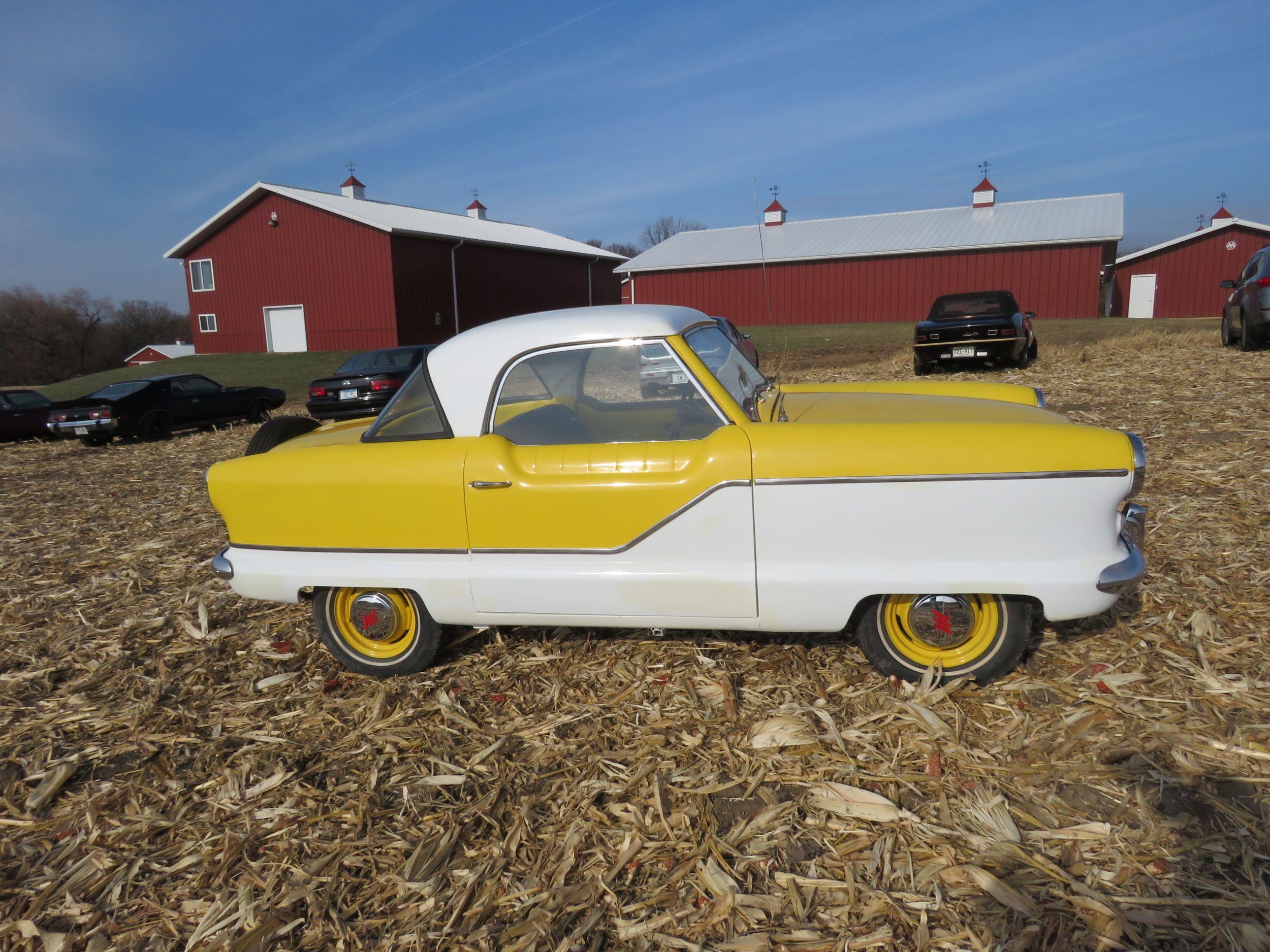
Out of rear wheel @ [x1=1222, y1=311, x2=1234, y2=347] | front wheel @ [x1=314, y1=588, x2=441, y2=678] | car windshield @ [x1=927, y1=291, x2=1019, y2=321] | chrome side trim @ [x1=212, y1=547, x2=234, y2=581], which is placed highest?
car windshield @ [x1=927, y1=291, x2=1019, y2=321]

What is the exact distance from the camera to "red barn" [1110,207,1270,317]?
3478 centimetres

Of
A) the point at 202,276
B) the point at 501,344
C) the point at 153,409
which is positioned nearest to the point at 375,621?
the point at 501,344

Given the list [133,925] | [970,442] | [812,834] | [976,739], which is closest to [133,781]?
[133,925]

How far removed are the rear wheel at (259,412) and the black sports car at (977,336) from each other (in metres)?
12.1

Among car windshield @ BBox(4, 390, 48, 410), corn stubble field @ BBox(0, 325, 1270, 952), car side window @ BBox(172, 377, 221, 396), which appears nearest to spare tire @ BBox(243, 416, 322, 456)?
corn stubble field @ BBox(0, 325, 1270, 952)

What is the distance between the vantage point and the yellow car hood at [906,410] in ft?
11.2

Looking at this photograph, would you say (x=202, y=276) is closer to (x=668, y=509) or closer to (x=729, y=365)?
(x=729, y=365)

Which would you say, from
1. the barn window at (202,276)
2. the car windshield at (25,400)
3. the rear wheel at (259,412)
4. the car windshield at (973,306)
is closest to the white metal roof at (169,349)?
the barn window at (202,276)

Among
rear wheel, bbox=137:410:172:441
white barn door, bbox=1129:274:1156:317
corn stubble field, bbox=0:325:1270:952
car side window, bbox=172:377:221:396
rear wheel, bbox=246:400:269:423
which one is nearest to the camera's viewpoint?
corn stubble field, bbox=0:325:1270:952

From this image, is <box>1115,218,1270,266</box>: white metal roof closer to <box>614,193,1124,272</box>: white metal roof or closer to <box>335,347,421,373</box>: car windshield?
<box>614,193,1124,272</box>: white metal roof

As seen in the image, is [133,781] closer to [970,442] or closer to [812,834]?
[812,834]

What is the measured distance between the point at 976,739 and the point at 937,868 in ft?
2.37

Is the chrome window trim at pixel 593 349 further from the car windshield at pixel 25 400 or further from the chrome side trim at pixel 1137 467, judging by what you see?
the car windshield at pixel 25 400

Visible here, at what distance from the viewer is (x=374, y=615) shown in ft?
12.3
